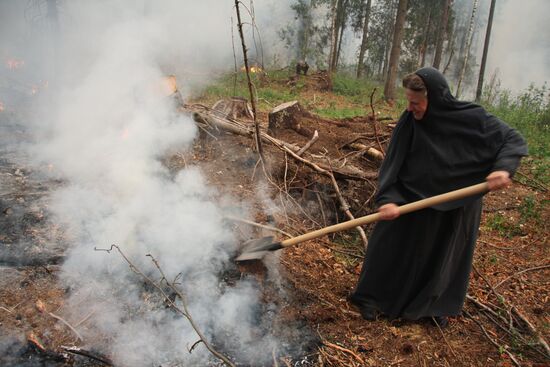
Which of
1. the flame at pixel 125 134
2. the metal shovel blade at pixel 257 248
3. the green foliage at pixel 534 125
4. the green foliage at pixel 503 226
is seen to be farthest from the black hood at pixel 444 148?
the green foliage at pixel 534 125

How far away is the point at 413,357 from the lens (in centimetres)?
282

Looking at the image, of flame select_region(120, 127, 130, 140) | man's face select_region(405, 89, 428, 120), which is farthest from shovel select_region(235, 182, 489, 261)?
flame select_region(120, 127, 130, 140)

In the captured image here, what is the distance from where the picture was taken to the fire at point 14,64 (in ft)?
41.0

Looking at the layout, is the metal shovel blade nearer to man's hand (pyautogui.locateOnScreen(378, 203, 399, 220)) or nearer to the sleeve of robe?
man's hand (pyautogui.locateOnScreen(378, 203, 399, 220))

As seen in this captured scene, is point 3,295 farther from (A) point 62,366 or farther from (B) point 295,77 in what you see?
(B) point 295,77

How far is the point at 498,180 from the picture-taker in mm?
2391

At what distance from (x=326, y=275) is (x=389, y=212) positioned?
4.12 feet

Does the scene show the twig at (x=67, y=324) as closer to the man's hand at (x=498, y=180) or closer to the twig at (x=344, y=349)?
the twig at (x=344, y=349)

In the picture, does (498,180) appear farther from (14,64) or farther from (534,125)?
(14,64)

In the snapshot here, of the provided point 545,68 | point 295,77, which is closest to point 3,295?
point 295,77

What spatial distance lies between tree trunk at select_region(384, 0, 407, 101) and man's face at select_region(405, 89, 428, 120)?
12201mm

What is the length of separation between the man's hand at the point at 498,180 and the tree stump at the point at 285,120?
4637 millimetres

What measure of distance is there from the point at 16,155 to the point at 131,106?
1911 millimetres

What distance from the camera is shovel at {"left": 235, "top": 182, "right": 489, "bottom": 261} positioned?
8.24 feet
